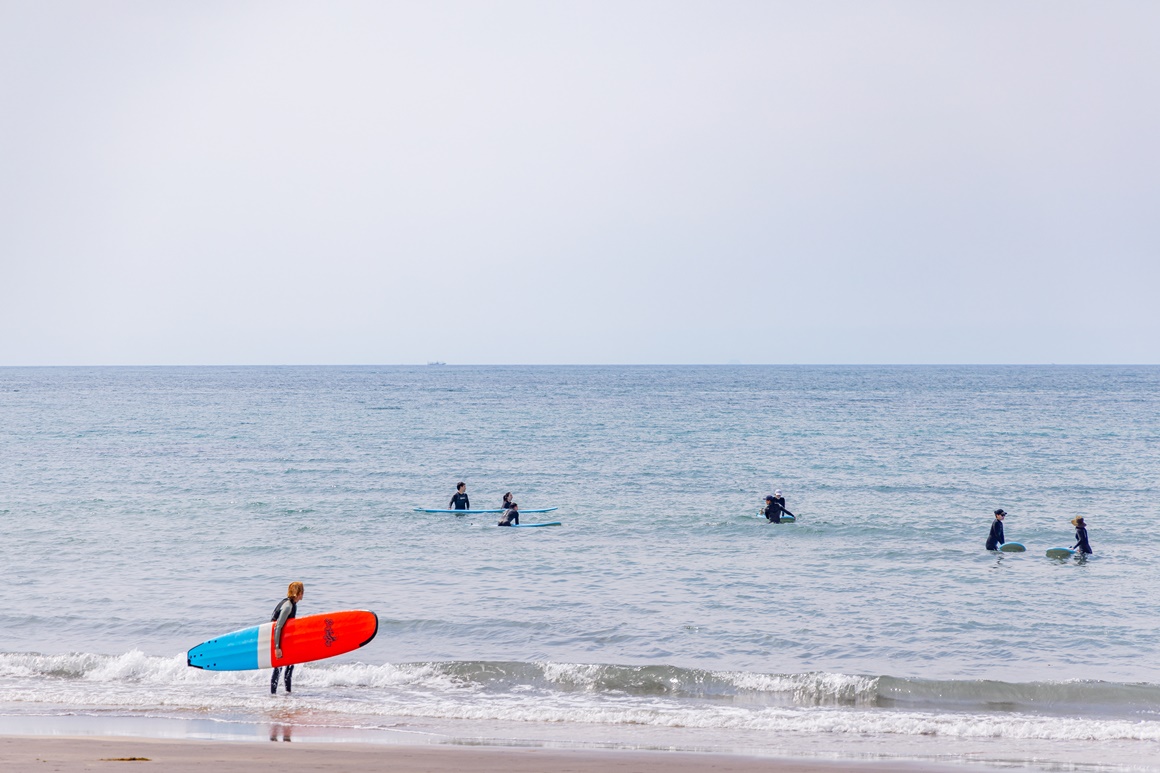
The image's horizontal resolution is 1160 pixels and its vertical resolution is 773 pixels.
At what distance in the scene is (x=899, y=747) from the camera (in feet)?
40.5

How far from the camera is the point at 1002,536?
2505cm

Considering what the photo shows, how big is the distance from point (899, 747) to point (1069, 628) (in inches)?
296

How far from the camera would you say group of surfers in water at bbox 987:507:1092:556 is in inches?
954

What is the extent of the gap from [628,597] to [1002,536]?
10.9 meters

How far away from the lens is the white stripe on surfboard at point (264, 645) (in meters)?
15.3

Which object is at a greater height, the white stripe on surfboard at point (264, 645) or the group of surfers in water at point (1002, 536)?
the group of surfers in water at point (1002, 536)

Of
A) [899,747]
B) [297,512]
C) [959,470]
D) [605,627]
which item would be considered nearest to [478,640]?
[605,627]

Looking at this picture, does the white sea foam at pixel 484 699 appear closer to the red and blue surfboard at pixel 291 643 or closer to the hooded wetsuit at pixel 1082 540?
the red and blue surfboard at pixel 291 643

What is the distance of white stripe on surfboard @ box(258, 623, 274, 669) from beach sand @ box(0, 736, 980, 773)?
3.16 metres

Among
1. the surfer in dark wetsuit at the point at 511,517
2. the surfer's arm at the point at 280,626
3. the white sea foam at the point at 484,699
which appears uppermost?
the surfer's arm at the point at 280,626

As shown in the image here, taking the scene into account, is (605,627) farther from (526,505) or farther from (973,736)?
(526,505)

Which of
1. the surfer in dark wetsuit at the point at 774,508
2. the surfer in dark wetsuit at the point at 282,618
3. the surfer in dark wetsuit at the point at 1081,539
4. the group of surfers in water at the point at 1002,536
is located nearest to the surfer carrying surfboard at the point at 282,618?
the surfer in dark wetsuit at the point at 282,618

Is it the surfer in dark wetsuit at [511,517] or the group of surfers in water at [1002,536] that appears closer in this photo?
the group of surfers in water at [1002,536]

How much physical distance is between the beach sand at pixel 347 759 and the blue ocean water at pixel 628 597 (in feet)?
3.34
